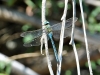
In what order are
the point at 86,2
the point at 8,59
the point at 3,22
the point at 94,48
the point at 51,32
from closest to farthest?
1. the point at 51,32
2. the point at 8,59
3. the point at 94,48
4. the point at 86,2
5. the point at 3,22

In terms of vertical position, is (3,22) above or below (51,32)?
above

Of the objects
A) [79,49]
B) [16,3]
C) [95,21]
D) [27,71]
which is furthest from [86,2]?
[27,71]

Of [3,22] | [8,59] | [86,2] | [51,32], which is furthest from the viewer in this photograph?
[3,22]

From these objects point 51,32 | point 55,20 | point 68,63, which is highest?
point 55,20

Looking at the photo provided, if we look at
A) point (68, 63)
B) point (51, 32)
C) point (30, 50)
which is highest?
point (30, 50)

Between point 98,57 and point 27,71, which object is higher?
point 98,57

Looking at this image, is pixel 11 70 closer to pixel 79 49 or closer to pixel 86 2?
pixel 79 49

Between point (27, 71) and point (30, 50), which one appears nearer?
point (27, 71)

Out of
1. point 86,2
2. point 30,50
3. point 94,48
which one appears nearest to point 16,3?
point 30,50

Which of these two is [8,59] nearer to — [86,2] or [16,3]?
[16,3]
